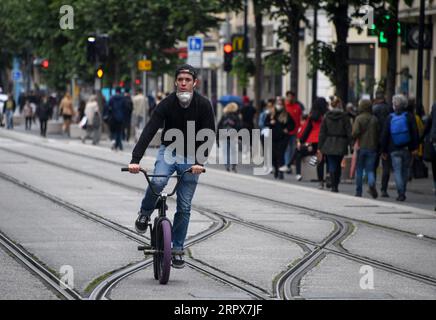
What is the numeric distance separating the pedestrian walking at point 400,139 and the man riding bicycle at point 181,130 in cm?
1144

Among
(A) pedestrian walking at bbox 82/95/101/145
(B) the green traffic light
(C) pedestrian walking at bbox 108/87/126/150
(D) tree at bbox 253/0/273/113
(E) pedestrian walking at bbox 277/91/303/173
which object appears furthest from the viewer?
(A) pedestrian walking at bbox 82/95/101/145

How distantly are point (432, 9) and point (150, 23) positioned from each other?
1418 centimetres

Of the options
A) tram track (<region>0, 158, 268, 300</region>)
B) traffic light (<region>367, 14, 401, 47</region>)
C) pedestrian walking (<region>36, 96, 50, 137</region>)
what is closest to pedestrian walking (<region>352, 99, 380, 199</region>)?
tram track (<region>0, 158, 268, 300</region>)

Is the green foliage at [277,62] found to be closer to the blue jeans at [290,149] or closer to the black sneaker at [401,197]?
the blue jeans at [290,149]

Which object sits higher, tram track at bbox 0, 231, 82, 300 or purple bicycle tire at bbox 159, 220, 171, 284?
purple bicycle tire at bbox 159, 220, 171, 284

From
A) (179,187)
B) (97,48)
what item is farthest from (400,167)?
(97,48)

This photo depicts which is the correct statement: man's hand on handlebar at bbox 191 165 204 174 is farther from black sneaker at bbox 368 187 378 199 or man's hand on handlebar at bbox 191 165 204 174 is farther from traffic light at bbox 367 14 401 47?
traffic light at bbox 367 14 401 47


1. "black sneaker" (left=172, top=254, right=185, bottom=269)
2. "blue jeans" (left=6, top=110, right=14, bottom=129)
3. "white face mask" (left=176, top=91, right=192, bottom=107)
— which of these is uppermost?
"white face mask" (left=176, top=91, right=192, bottom=107)

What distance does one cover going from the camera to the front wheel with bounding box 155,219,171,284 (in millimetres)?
11867

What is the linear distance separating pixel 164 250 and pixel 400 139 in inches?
484

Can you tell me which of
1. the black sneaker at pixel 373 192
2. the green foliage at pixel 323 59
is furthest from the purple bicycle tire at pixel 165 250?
the green foliage at pixel 323 59

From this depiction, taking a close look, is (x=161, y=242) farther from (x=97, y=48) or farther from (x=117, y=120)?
(x=97, y=48)

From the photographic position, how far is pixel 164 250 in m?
11.8
